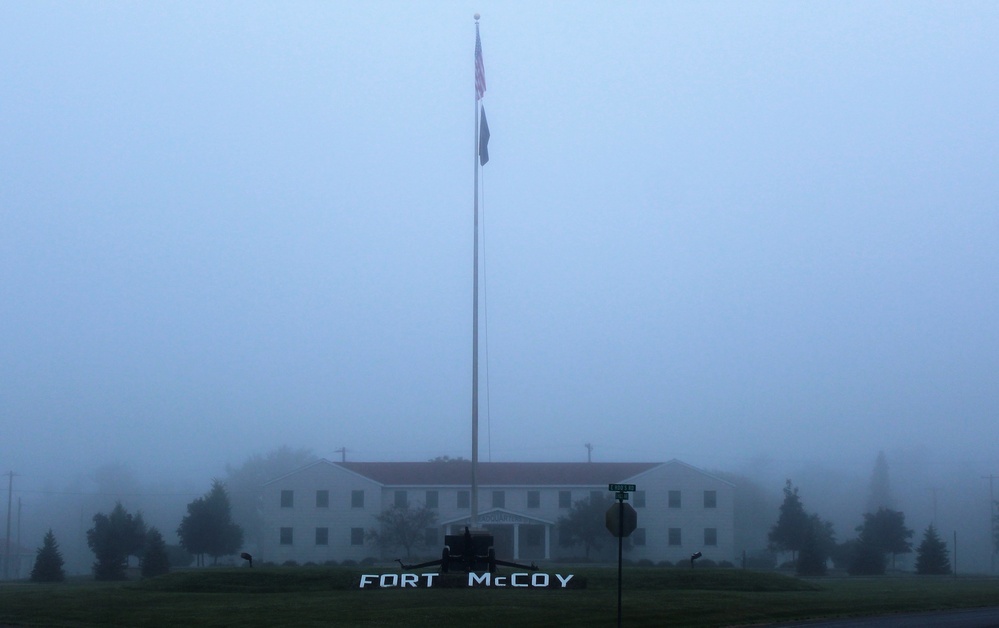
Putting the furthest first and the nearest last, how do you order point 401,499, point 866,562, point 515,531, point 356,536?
point 401,499, point 515,531, point 356,536, point 866,562

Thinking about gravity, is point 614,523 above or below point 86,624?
above

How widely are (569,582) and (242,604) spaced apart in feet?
30.7

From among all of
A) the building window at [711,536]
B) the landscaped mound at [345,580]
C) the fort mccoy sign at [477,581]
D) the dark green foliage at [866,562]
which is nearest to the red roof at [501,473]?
the building window at [711,536]

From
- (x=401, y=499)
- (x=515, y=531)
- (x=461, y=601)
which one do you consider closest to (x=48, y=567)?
(x=401, y=499)

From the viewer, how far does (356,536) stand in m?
56.5

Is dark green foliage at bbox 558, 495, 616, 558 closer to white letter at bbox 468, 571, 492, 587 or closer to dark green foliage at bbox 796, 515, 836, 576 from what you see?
dark green foliage at bbox 796, 515, 836, 576

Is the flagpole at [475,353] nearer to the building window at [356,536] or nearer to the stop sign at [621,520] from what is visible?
the stop sign at [621,520]

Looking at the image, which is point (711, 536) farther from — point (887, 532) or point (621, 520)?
point (621, 520)

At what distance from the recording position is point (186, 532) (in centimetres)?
5497

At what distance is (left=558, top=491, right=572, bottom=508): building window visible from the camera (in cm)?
5876

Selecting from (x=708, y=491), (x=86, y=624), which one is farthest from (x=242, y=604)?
(x=708, y=491)

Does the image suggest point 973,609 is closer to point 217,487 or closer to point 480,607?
point 480,607

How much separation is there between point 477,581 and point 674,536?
26.8 meters

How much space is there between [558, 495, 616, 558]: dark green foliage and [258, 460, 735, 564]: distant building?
115 cm
